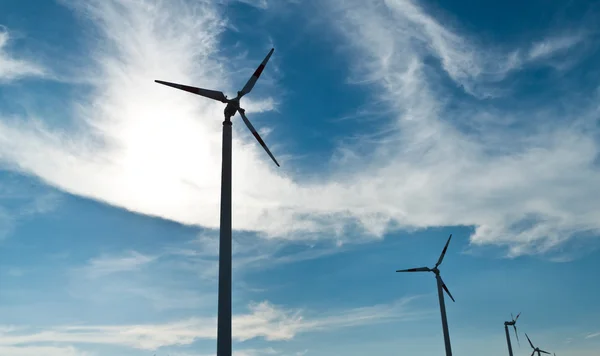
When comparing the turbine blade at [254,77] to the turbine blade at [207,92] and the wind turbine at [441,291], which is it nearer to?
the turbine blade at [207,92]

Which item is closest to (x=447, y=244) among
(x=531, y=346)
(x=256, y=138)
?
(x=256, y=138)

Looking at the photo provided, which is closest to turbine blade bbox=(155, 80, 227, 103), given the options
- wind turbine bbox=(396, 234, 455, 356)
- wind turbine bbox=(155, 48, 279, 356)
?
wind turbine bbox=(155, 48, 279, 356)

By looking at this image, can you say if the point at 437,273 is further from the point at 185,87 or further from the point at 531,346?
the point at 531,346

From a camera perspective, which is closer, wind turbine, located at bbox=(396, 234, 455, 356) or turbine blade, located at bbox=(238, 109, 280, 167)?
turbine blade, located at bbox=(238, 109, 280, 167)

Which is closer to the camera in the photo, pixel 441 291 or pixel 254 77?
pixel 254 77

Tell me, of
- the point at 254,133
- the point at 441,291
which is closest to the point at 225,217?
the point at 254,133

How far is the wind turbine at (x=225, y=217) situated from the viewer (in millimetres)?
39750

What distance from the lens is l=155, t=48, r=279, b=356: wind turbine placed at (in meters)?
39.8

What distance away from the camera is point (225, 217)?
43.7 metres

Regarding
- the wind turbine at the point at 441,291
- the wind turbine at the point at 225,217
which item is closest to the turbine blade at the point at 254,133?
the wind turbine at the point at 225,217

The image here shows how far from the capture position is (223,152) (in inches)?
1880

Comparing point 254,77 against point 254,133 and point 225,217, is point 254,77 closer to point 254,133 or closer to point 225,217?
point 254,133

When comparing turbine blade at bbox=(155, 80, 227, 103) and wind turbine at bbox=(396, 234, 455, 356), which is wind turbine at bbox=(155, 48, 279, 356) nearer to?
turbine blade at bbox=(155, 80, 227, 103)

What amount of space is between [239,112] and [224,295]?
22.7 metres
